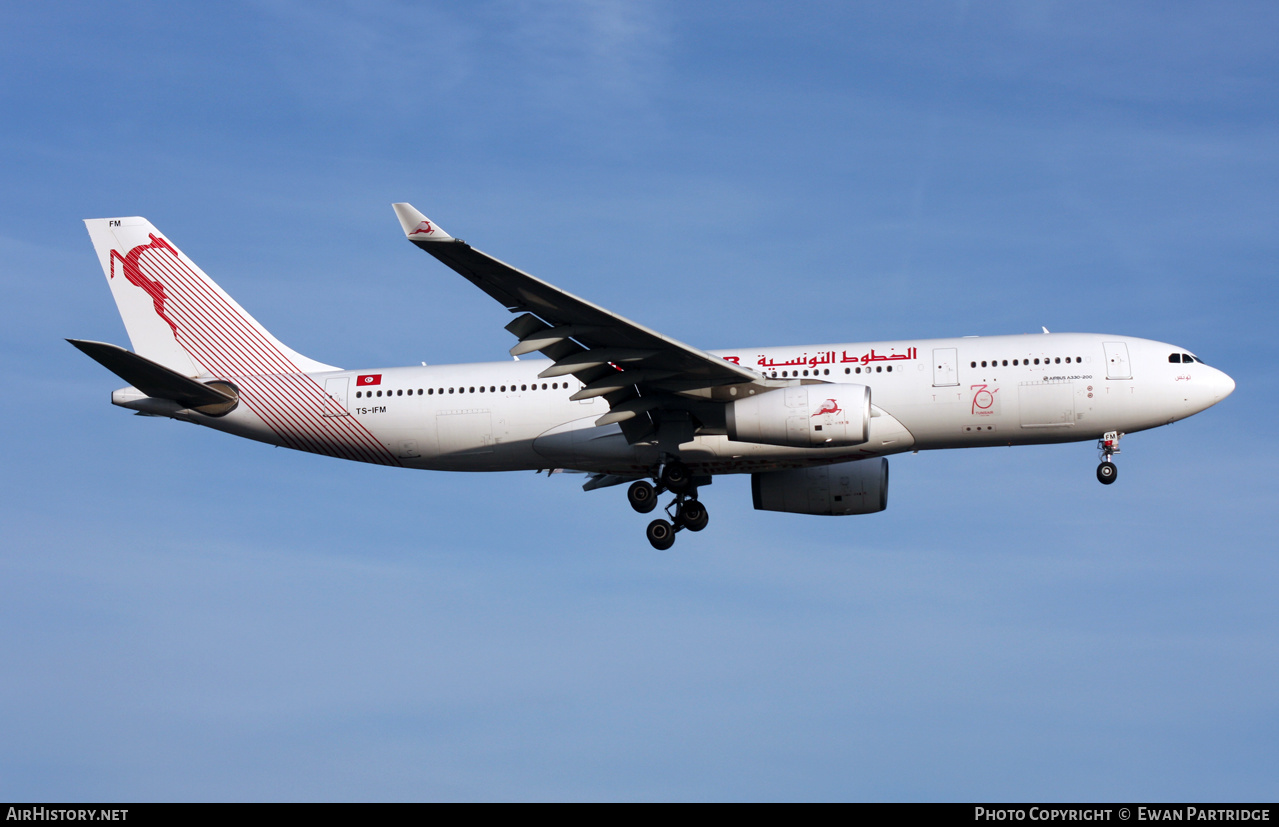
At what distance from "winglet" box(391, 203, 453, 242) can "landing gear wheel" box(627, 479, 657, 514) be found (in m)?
11.0

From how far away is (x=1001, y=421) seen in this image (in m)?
30.0

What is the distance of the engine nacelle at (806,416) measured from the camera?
93.5 feet

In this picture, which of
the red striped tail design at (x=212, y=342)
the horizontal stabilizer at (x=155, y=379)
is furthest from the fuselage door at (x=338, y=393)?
the horizontal stabilizer at (x=155, y=379)

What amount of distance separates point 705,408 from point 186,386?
44.1ft

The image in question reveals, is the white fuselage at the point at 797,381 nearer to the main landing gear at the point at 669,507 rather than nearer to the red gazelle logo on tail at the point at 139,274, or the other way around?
the main landing gear at the point at 669,507

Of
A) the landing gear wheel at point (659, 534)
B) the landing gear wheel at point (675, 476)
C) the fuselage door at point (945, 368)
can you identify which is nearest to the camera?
the fuselage door at point (945, 368)

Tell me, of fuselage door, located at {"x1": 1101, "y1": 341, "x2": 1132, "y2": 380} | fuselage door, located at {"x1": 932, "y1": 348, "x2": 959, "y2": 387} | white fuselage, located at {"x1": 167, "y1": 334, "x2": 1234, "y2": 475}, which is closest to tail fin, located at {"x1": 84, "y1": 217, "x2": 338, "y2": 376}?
white fuselage, located at {"x1": 167, "y1": 334, "x2": 1234, "y2": 475}

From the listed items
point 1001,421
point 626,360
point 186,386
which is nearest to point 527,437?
point 626,360

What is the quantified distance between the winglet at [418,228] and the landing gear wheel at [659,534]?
11978 millimetres

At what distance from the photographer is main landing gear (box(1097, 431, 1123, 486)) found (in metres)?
30.5

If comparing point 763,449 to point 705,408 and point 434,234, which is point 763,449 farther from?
point 434,234

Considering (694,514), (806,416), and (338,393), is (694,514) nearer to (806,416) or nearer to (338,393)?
(806,416)

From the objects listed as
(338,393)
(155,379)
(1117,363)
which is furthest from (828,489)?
(155,379)

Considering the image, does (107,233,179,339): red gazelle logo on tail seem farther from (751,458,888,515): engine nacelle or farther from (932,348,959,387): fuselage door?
(932,348,959,387): fuselage door
